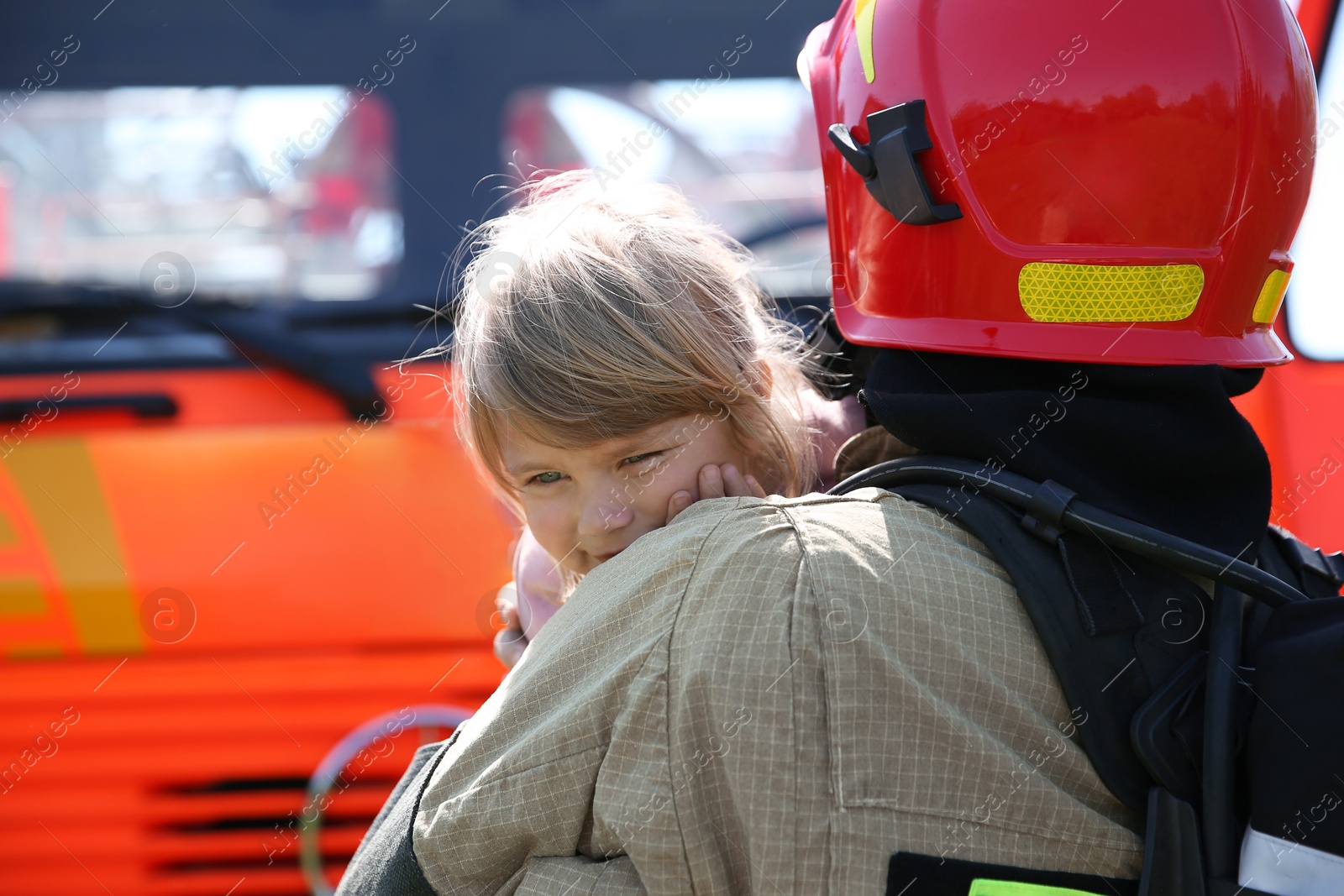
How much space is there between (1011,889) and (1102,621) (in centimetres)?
24

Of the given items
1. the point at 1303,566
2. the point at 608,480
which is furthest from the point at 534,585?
the point at 1303,566

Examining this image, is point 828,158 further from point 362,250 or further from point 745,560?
point 362,250

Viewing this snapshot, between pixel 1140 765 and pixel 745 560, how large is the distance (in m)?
0.38

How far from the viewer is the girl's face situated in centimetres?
135

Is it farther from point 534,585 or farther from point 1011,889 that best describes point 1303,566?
point 534,585

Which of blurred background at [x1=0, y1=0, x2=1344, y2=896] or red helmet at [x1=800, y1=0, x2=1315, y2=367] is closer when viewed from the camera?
red helmet at [x1=800, y1=0, x2=1315, y2=367]

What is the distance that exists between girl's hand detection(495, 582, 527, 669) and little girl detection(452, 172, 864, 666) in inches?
12.2

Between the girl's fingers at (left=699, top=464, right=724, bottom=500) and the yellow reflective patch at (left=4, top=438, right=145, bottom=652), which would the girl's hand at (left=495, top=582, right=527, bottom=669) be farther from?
the yellow reflective patch at (left=4, top=438, right=145, bottom=652)

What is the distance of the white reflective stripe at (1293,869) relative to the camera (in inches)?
33.8

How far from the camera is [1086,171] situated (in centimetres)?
111

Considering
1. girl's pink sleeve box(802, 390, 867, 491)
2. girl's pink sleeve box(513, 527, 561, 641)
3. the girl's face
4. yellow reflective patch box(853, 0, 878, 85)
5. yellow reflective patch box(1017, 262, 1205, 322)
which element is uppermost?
yellow reflective patch box(853, 0, 878, 85)

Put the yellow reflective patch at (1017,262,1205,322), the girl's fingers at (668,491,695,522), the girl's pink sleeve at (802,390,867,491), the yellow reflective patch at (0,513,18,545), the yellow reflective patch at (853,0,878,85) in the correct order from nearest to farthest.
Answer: the yellow reflective patch at (1017,262,1205,322), the yellow reflective patch at (853,0,878,85), the girl's fingers at (668,491,695,522), the girl's pink sleeve at (802,390,867,491), the yellow reflective patch at (0,513,18,545)

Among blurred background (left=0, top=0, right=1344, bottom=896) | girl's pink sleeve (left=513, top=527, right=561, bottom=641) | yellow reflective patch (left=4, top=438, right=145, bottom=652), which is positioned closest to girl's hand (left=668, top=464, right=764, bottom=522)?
girl's pink sleeve (left=513, top=527, right=561, bottom=641)

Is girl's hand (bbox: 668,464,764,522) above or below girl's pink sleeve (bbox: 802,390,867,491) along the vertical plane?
above
